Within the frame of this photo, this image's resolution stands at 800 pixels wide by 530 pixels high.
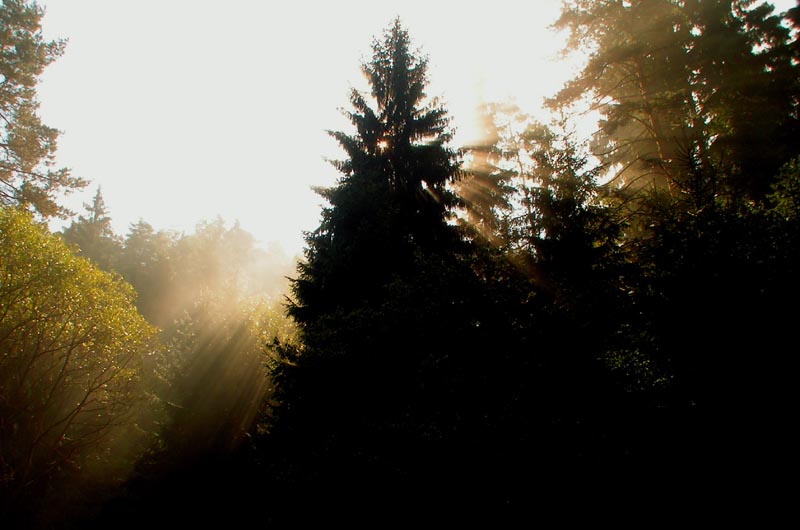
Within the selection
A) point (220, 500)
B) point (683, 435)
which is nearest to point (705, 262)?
point (683, 435)

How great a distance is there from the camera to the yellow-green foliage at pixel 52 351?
1320 centimetres

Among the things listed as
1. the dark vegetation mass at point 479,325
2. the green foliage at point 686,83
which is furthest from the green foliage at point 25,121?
the green foliage at point 686,83

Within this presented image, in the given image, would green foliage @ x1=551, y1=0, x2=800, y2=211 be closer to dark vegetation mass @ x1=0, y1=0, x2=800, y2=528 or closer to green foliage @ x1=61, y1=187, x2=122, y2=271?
dark vegetation mass @ x1=0, y1=0, x2=800, y2=528

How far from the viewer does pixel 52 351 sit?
13500 mm

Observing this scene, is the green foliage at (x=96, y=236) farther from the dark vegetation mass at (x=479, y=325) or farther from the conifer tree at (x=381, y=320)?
the conifer tree at (x=381, y=320)

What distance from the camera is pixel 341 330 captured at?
8.45 m

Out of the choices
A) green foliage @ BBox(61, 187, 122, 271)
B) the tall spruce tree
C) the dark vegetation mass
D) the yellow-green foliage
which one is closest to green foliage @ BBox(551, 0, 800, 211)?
the dark vegetation mass

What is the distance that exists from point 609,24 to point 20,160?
27.6m

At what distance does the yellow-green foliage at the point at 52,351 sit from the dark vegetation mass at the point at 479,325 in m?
0.09

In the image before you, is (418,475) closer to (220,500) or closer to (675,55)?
(220,500)

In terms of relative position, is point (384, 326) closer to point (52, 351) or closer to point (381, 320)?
point (381, 320)

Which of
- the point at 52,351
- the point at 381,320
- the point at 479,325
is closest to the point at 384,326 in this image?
the point at 381,320

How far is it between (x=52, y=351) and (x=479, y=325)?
49.9 ft

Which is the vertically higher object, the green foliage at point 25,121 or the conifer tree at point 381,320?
the green foliage at point 25,121
